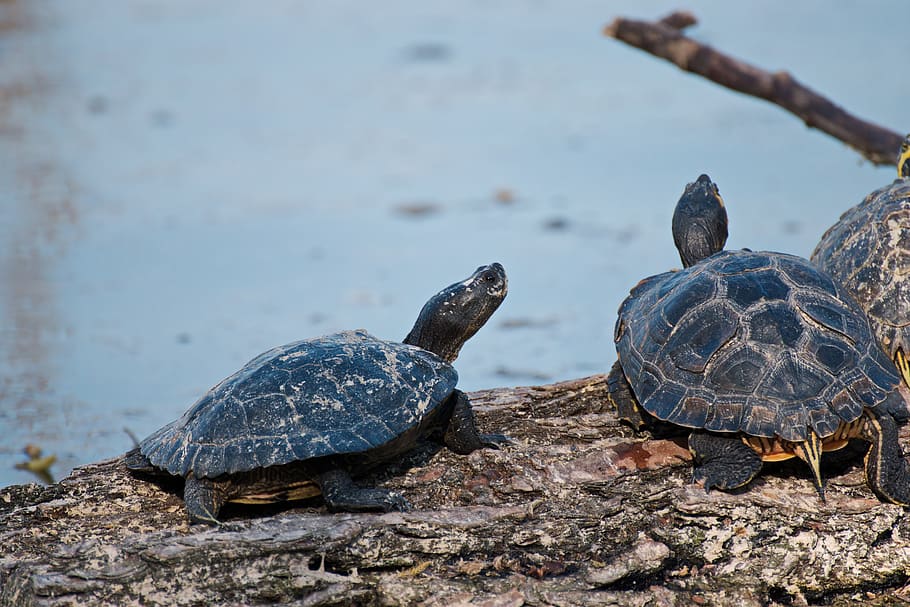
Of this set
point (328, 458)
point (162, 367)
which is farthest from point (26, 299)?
point (328, 458)

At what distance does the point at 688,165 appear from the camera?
862 cm

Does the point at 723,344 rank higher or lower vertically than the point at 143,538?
higher

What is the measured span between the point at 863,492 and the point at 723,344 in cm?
76

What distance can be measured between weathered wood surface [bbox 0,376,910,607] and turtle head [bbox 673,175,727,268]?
1.10 metres

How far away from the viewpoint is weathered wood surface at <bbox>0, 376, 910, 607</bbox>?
3.37 meters

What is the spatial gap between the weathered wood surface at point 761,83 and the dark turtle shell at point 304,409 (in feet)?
14.1

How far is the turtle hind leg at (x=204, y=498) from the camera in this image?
346 cm

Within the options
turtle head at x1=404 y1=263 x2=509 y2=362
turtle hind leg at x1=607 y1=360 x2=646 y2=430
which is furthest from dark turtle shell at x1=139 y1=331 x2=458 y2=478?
turtle hind leg at x1=607 y1=360 x2=646 y2=430

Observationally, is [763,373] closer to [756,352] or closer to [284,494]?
[756,352]

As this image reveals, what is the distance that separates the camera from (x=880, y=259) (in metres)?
4.41

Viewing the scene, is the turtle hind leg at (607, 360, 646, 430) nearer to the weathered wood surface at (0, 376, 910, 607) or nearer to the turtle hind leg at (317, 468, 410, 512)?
the weathered wood surface at (0, 376, 910, 607)

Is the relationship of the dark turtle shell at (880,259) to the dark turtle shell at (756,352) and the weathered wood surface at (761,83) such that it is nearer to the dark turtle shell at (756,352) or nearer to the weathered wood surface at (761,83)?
the dark turtle shell at (756,352)

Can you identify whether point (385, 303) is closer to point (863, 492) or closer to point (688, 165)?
point (688, 165)

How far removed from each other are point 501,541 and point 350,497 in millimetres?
545
